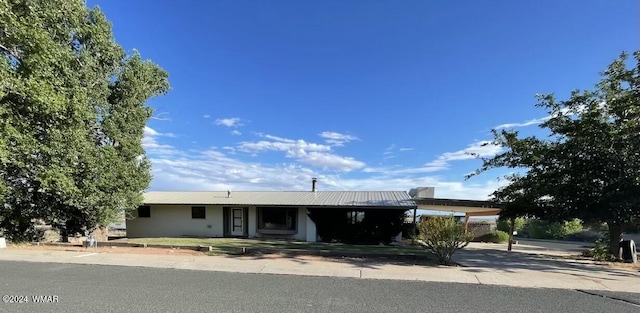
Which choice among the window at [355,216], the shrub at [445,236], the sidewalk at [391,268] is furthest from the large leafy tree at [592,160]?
the window at [355,216]

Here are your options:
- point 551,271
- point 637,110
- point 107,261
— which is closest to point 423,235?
point 551,271

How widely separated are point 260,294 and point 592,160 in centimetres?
1245

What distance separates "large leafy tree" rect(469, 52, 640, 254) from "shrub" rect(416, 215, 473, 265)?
5.14 meters

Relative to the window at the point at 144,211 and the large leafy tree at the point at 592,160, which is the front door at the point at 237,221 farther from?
the large leafy tree at the point at 592,160

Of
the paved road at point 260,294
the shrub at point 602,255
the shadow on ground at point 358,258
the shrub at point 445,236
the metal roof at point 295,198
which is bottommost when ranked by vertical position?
the shrub at point 602,255

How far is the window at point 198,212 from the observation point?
23688 mm

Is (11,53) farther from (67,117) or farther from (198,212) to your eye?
(198,212)

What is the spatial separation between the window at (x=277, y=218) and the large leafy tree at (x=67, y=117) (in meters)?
7.14

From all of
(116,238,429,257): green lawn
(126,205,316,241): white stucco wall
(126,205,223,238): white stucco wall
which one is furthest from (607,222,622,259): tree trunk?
(126,205,223,238): white stucco wall

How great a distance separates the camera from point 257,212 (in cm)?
2311

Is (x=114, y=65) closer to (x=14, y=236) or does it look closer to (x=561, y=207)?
(x=14, y=236)

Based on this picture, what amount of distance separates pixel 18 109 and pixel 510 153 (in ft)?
62.2

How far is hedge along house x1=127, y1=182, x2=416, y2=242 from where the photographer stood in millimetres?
A: 21188

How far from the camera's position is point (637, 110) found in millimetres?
12359
